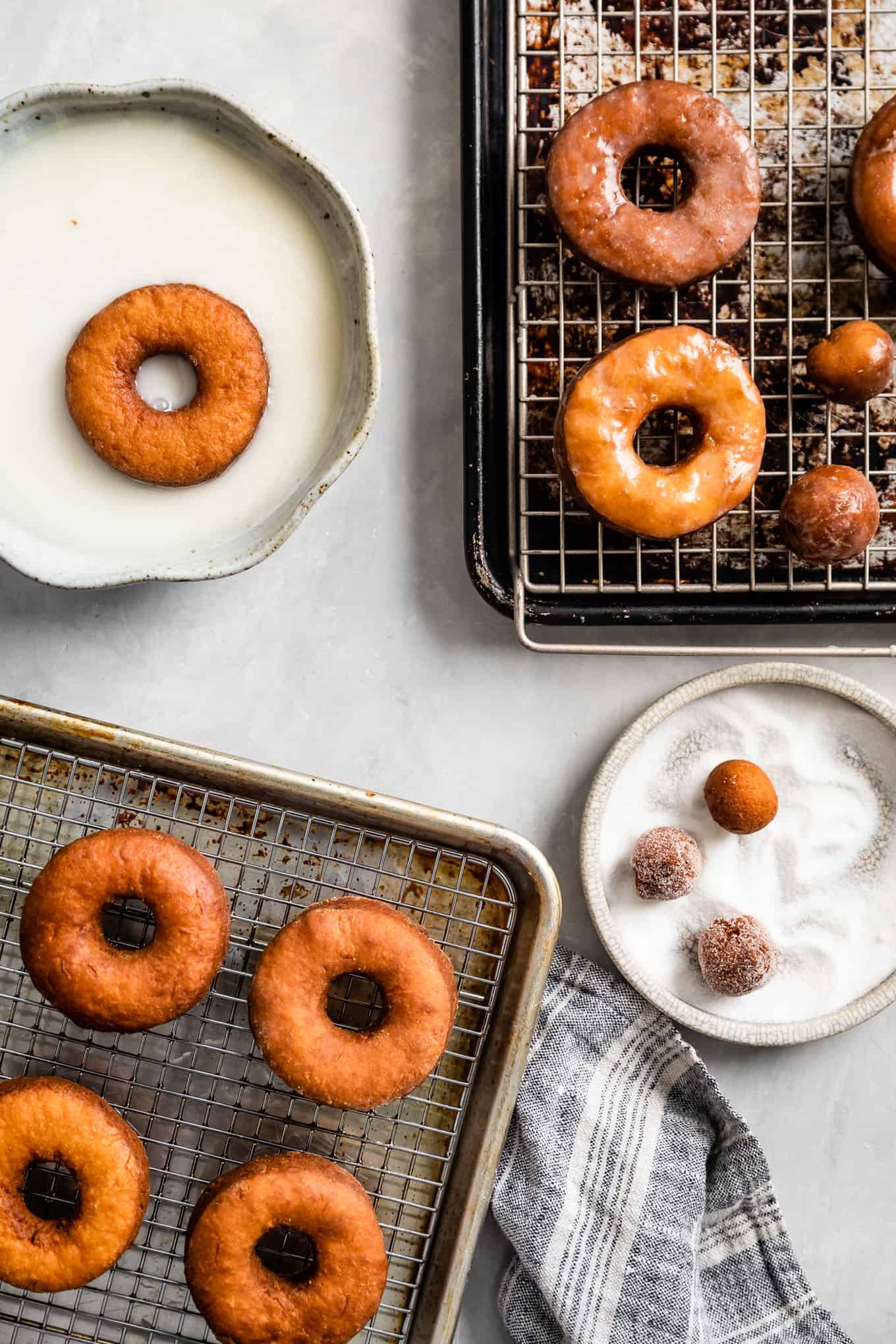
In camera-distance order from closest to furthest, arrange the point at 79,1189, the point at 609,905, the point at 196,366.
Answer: the point at 79,1189, the point at 196,366, the point at 609,905

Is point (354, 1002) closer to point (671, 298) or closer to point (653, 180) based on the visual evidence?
point (671, 298)

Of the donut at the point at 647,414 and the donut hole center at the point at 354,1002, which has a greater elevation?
the donut at the point at 647,414

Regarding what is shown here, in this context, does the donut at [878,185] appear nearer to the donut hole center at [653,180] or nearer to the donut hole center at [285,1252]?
the donut hole center at [653,180]

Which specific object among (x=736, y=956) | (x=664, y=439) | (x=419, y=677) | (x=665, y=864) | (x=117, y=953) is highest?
(x=664, y=439)

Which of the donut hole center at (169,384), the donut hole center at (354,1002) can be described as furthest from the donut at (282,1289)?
the donut hole center at (169,384)

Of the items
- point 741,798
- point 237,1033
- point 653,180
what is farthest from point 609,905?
point 653,180

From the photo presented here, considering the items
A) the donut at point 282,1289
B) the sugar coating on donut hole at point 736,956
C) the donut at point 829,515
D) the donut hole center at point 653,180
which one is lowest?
the donut at point 282,1289

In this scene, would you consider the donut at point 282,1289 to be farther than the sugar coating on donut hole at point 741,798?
No
